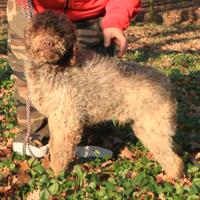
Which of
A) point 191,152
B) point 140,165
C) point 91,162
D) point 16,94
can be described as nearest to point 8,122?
point 16,94

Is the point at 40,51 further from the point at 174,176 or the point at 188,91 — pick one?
the point at 188,91

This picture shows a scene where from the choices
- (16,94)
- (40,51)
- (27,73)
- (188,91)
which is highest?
(40,51)

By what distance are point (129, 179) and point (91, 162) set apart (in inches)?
27.0

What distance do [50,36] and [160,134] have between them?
1.74 metres

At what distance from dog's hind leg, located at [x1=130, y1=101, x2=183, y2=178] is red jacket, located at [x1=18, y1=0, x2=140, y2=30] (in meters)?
Answer: 1.07

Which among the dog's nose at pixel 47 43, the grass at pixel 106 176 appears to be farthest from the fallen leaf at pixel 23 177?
the dog's nose at pixel 47 43

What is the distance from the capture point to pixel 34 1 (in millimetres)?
5523

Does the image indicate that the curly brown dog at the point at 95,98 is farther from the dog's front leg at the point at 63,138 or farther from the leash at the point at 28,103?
the leash at the point at 28,103

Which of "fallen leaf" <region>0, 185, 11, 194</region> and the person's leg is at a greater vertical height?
the person's leg

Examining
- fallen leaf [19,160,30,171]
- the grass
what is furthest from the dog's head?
fallen leaf [19,160,30,171]

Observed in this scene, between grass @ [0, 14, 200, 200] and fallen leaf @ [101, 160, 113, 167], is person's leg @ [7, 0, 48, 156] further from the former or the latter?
fallen leaf @ [101, 160, 113, 167]

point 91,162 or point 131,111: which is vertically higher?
point 131,111

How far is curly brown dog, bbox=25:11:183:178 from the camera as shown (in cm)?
492

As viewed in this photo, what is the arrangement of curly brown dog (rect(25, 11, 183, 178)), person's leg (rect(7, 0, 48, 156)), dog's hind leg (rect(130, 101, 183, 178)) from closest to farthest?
curly brown dog (rect(25, 11, 183, 178)) → dog's hind leg (rect(130, 101, 183, 178)) → person's leg (rect(7, 0, 48, 156))
